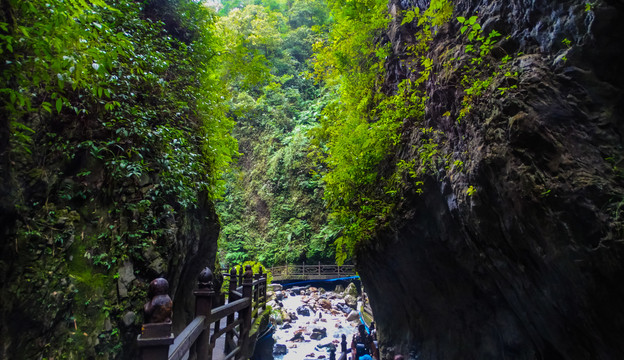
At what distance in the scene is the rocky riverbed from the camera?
1525 cm

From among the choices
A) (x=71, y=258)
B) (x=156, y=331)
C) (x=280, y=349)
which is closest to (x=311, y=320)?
(x=280, y=349)

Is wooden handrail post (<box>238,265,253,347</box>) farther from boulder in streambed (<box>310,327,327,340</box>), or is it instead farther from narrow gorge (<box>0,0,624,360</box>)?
boulder in streambed (<box>310,327,327,340</box>)

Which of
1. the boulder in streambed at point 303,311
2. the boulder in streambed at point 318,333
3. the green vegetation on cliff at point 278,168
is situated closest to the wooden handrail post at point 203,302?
the boulder in streambed at point 318,333

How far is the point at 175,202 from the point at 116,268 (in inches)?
58.0

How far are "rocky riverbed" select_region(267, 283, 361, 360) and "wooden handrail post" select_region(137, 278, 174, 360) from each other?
1307 cm

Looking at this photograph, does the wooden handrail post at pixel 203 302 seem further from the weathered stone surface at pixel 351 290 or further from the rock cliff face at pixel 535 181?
the weathered stone surface at pixel 351 290

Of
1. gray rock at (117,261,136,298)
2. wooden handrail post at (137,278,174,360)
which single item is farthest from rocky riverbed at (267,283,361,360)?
wooden handrail post at (137,278,174,360)

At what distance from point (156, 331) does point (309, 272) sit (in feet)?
74.1

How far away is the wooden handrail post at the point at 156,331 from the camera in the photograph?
2325mm

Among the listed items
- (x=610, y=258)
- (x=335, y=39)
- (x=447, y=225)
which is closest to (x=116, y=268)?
(x=447, y=225)

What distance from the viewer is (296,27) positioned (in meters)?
37.1

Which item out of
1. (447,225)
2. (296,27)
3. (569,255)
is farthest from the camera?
(296,27)

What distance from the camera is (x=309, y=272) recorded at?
24.2 meters

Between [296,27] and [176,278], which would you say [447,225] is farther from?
[296,27]
